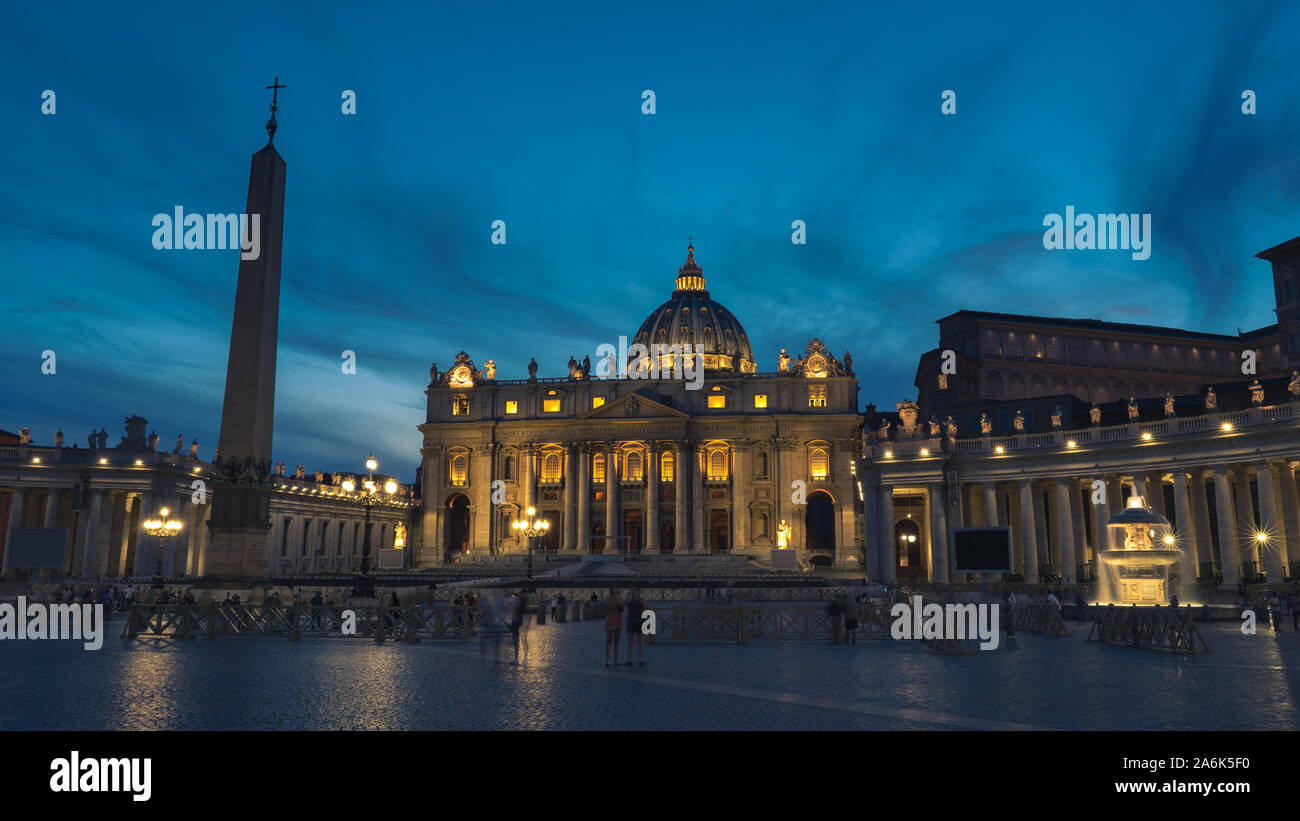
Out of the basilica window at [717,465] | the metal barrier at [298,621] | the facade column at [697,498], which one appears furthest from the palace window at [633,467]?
the metal barrier at [298,621]

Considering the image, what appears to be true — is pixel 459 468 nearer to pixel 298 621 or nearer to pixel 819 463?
pixel 819 463

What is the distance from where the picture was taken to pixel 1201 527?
44.5 m

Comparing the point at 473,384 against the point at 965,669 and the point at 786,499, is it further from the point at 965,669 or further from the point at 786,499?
the point at 965,669

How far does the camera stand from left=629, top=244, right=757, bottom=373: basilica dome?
11575 centimetres

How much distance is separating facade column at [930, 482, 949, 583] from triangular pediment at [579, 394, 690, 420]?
4151 centimetres

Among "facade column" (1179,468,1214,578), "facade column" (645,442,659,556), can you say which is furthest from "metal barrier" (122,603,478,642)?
"facade column" (645,442,659,556)

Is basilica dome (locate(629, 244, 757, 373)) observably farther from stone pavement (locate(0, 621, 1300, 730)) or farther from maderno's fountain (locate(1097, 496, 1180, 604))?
stone pavement (locate(0, 621, 1300, 730))

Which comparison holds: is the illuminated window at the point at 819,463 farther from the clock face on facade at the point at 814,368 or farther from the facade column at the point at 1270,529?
the facade column at the point at 1270,529

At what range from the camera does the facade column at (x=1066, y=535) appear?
142 ft

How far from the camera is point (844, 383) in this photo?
290 ft

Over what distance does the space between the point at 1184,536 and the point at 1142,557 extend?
1390 cm
